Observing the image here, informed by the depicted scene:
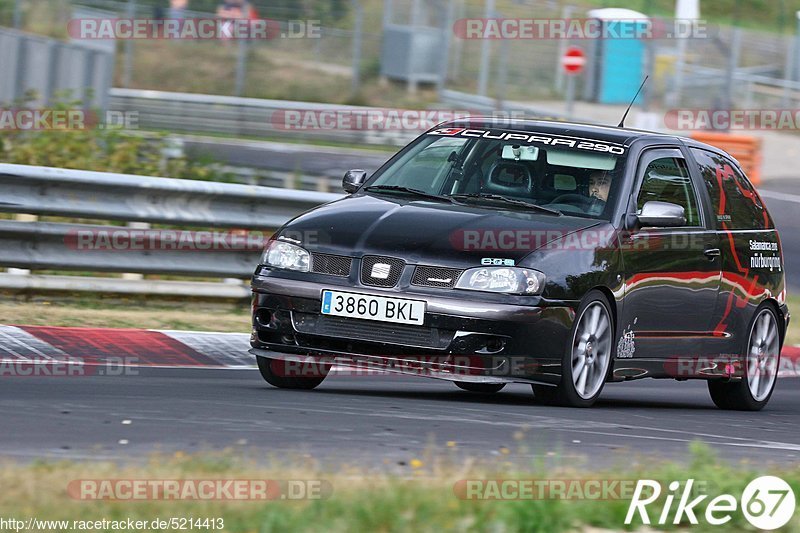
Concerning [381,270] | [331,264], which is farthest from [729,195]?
[331,264]

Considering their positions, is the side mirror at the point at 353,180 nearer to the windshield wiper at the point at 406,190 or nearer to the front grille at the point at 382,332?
the windshield wiper at the point at 406,190

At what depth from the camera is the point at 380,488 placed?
494 cm

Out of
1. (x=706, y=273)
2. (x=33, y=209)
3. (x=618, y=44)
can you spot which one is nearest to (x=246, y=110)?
(x=618, y=44)

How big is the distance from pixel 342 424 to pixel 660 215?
275 centimetres

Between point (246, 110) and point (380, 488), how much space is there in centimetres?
2829

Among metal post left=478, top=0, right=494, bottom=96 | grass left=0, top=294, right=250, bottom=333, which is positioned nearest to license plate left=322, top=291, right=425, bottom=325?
grass left=0, top=294, right=250, bottom=333

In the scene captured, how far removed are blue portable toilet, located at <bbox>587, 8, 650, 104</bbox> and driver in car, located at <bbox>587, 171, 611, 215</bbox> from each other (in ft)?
96.6

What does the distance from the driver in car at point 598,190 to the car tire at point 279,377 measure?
5.75 ft

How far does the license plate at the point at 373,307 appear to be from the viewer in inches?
308

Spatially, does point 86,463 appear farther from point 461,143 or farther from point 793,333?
point 793,333

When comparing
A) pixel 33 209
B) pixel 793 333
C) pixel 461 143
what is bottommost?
pixel 793 333

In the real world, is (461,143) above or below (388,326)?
above

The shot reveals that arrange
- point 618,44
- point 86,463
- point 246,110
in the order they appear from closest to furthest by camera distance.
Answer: point 86,463
point 246,110
point 618,44

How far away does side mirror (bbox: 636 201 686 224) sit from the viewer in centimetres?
870
